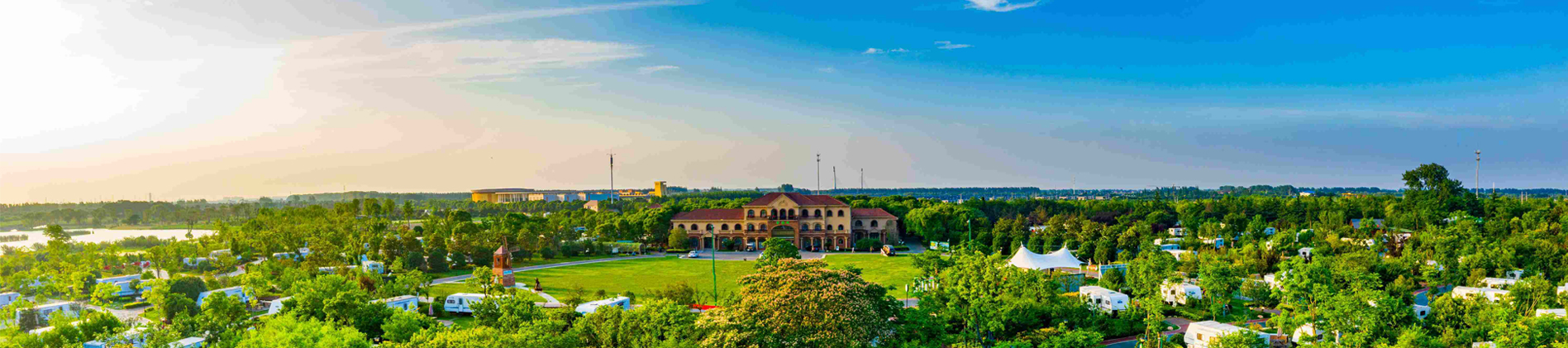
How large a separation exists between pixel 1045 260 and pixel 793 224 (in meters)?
23.8

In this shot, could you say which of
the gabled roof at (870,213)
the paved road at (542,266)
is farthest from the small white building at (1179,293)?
the gabled roof at (870,213)

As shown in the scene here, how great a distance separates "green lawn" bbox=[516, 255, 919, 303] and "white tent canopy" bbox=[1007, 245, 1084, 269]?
535 centimetres

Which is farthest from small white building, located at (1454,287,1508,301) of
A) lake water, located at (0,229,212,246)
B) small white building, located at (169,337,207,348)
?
lake water, located at (0,229,212,246)

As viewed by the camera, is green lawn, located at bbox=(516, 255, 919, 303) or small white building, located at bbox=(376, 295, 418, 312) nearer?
small white building, located at bbox=(376, 295, 418, 312)

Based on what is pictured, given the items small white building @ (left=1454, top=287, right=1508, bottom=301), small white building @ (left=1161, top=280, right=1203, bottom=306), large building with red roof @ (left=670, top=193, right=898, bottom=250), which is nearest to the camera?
small white building @ (left=1454, top=287, right=1508, bottom=301)

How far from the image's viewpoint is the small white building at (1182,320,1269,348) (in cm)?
2397

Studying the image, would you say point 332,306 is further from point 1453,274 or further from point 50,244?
point 1453,274

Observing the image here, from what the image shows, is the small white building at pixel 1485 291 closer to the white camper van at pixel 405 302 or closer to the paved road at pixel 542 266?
the white camper van at pixel 405 302

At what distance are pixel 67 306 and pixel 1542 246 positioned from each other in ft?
203

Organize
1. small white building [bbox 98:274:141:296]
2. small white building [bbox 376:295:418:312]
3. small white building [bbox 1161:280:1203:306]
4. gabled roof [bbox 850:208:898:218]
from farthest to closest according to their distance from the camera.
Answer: gabled roof [bbox 850:208:898:218], small white building [bbox 98:274:141:296], small white building [bbox 1161:280:1203:306], small white building [bbox 376:295:418:312]

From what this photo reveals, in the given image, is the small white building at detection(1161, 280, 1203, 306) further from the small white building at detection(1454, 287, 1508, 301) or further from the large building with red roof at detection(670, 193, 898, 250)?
the large building with red roof at detection(670, 193, 898, 250)

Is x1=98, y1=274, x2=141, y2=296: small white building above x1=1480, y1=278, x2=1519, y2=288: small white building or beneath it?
above

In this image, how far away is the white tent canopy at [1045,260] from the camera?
4119 cm

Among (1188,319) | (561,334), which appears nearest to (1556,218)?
(1188,319)
